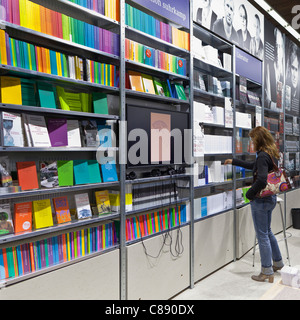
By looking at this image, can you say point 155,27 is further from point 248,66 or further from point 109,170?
point 248,66

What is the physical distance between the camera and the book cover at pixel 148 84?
9.56 feet

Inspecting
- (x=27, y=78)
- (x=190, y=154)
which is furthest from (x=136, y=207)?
(x=27, y=78)

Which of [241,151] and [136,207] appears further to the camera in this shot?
[241,151]

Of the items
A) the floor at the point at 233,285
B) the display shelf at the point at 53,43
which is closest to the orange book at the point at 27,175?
the display shelf at the point at 53,43

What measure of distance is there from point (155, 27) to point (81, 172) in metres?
1.64

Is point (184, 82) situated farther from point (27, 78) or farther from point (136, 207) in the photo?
point (27, 78)

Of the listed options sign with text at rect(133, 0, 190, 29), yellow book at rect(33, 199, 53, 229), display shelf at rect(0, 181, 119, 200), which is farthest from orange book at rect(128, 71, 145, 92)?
yellow book at rect(33, 199, 53, 229)

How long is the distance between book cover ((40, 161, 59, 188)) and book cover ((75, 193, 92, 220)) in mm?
258

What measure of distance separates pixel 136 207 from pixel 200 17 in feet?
7.66

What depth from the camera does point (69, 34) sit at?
2.29 m

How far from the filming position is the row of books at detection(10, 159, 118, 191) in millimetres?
2072

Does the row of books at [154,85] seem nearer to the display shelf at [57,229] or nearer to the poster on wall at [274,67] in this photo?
the display shelf at [57,229]

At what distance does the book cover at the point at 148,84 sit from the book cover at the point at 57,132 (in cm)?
96

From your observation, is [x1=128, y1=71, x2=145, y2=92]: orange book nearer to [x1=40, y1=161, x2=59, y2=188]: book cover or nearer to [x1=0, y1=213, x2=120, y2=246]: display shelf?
[x1=40, y1=161, x2=59, y2=188]: book cover
